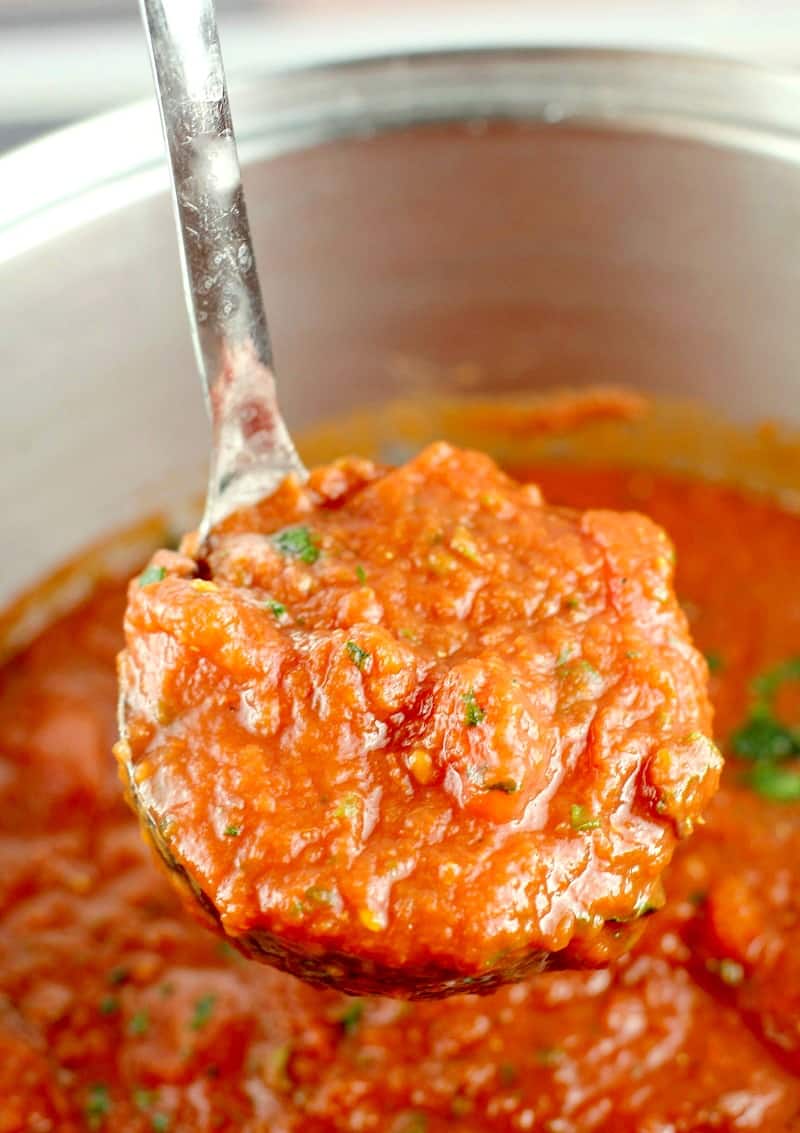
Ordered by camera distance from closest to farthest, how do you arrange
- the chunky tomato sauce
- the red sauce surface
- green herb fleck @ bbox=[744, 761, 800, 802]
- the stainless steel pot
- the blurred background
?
1. the red sauce surface
2. the chunky tomato sauce
3. green herb fleck @ bbox=[744, 761, 800, 802]
4. the stainless steel pot
5. the blurred background

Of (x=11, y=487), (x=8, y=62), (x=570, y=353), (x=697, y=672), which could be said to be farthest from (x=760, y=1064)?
(x=8, y=62)

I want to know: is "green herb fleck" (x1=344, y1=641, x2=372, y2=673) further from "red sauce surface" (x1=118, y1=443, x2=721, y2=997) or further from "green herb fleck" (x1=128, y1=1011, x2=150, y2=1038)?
"green herb fleck" (x1=128, y1=1011, x2=150, y2=1038)

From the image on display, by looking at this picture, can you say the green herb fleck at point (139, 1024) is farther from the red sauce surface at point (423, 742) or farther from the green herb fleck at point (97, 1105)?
the red sauce surface at point (423, 742)

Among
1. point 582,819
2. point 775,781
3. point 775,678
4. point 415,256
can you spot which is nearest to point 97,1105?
point 582,819

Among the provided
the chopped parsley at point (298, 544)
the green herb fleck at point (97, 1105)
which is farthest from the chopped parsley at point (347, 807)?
the green herb fleck at point (97, 1105)

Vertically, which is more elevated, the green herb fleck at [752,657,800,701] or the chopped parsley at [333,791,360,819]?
the green herb fleck at [752,657,800,701]

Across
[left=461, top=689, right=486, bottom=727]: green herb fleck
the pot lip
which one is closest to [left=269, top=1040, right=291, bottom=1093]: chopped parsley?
[left=461, top=689, right=486, bottom=727]: green herb fleck

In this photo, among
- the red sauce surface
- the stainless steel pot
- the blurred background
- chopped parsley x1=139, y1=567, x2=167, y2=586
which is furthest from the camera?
the blurred background

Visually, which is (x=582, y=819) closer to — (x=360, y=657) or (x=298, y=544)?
(x=360, y=657)
